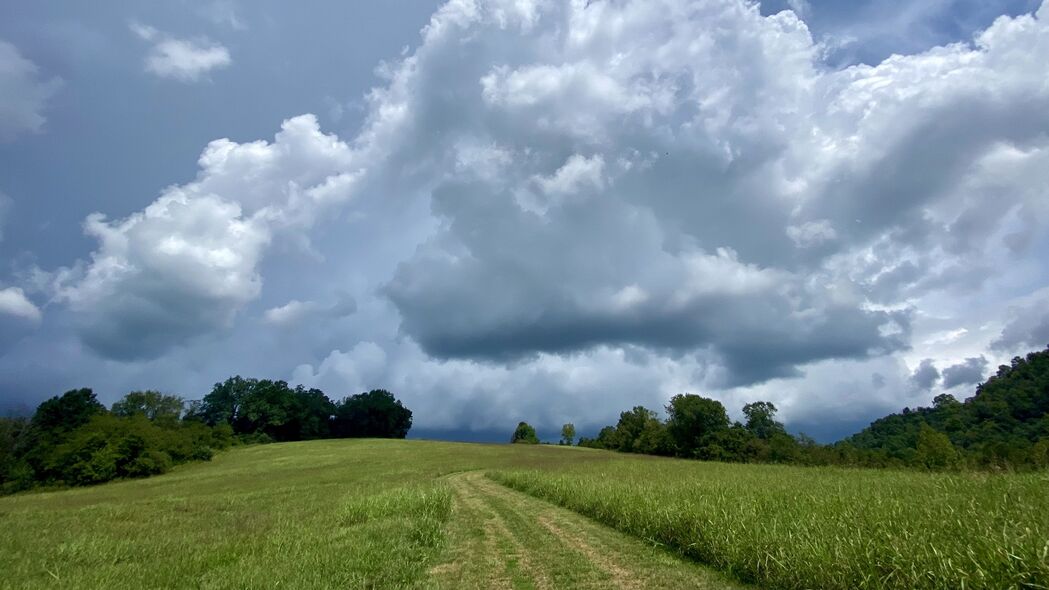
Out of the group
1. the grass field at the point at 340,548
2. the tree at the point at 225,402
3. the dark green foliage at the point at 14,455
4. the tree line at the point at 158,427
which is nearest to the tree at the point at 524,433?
the tree line at the point at 158,427

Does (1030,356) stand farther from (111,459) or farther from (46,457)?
(46,457)

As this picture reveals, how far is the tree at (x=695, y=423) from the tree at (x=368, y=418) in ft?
284

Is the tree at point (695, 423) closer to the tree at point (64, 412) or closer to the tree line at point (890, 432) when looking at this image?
the tree line at point (890, 432)

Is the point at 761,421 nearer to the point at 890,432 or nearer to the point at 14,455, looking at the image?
the point at 890,432

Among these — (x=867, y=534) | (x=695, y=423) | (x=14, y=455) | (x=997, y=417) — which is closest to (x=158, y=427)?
(x=14, y=455)

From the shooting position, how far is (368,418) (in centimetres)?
14662

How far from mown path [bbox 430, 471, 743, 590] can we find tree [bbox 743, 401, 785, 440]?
83.9 meters

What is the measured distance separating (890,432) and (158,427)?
117 meters

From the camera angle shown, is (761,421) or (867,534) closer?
(867,534)

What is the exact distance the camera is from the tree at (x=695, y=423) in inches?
3290

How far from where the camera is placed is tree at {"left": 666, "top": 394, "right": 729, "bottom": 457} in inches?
3290

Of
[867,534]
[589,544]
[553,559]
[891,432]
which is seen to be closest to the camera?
[867,534]

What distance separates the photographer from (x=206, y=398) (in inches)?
5438

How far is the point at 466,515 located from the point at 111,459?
6742cm
